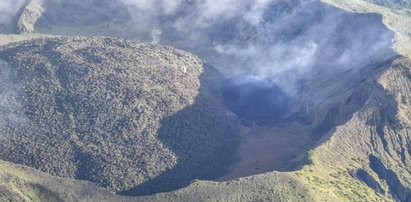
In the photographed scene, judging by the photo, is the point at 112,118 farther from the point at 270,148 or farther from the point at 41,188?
the point at 270,148

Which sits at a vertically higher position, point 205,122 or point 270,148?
point 205,122

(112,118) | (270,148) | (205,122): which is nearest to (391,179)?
(270,148)

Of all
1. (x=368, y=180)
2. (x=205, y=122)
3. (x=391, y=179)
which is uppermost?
(x=205, y=122)

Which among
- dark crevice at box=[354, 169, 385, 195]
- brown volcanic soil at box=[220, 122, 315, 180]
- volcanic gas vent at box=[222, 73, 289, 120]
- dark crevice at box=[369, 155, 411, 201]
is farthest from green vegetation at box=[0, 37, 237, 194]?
dark crevice at box=[369, 155, 411, 201]

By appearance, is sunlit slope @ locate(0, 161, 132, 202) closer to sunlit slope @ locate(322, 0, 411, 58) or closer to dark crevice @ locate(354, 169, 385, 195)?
dark crevice @ locate(354, 169, 385, 195)

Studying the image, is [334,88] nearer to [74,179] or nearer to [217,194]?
[217,194]

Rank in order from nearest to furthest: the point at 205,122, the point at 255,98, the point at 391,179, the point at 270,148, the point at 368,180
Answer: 1. the point at 368,180
2. the point at 391,179
3. the point at 270,148
4. the point at 205,122
5. the point at 255,98

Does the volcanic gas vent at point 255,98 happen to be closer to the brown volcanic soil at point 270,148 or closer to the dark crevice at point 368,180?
the brown volcanic soil at point 270,148

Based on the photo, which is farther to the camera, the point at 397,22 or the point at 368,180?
the point at 397,22
